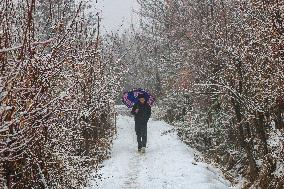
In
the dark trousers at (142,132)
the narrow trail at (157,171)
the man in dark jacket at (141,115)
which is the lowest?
the narrow trail at (157,171)

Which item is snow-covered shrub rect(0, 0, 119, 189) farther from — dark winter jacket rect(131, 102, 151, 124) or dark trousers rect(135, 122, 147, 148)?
dark winter jacket rect(131, 102, 151, 124)

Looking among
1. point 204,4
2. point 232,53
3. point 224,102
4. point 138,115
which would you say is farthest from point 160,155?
point 204,4

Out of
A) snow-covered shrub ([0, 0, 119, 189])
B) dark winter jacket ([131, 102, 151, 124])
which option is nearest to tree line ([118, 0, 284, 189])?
dark winter jacket ([131, 102, 151, 124])

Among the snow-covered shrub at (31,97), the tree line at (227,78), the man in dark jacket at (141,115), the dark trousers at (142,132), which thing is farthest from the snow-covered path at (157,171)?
the snow-covered shrub at (31,97)

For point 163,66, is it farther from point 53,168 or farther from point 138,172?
point 53,168

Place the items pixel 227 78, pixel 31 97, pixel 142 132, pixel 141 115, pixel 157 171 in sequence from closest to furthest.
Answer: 1. pixel 31 97
2. pixel 157 171
3. pixel 227 78
4. pixel 142 132
5. pixel 141 115

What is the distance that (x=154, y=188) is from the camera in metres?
9.41

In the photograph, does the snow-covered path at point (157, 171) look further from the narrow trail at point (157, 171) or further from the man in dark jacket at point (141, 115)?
the man in dark jacket at point (141, 115)

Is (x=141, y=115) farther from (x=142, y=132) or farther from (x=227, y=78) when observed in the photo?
(x=227, y=78)

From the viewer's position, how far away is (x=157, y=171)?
11148 mm

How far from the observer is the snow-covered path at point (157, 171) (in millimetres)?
9648

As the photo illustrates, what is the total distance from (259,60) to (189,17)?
14628 millimetres

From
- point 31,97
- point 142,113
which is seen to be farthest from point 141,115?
point 31,97

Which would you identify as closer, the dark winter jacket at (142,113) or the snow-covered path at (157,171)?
the snow-covered path at (157,171)
